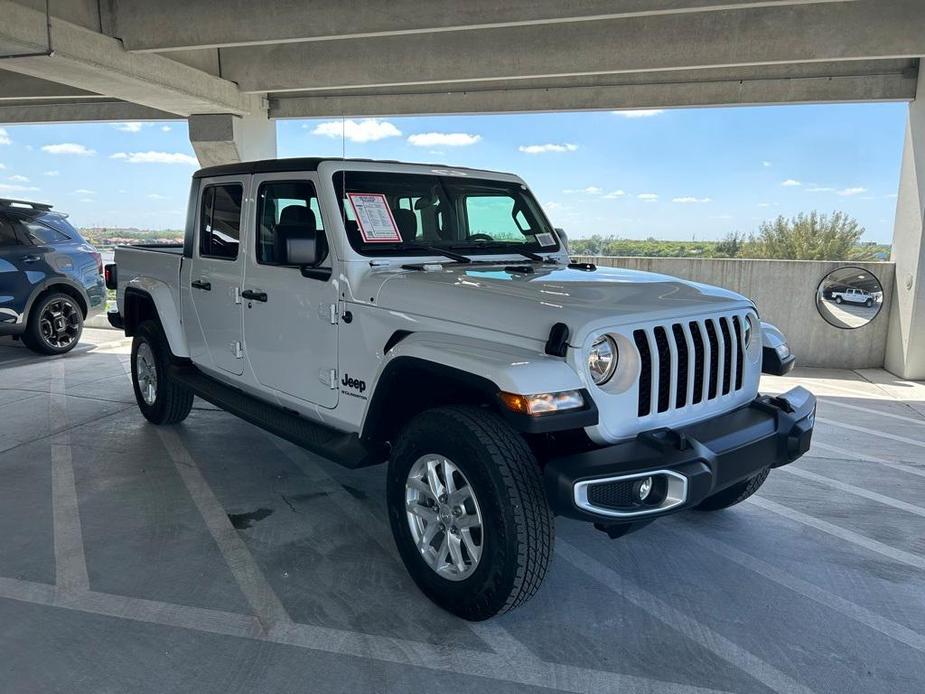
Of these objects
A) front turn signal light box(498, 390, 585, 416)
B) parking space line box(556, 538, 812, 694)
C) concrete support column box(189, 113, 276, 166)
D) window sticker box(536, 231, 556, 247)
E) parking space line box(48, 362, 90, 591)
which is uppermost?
concrete support column box(189, 113, 276, 166)

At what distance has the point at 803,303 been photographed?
9.71 meters

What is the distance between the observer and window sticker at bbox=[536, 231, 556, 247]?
4382mm

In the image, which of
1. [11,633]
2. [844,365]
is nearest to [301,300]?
[11,633]

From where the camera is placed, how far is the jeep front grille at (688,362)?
9.27 feet

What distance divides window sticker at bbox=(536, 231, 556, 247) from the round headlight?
5.65 ft

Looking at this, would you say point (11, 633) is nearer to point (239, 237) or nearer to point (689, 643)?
point (239, 237)

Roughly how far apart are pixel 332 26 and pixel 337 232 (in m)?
5.67

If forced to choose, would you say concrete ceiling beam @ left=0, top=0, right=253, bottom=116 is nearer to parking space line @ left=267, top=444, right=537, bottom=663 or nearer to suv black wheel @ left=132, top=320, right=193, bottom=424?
suv black wheel @ left=132, top=320, right=193, bottom=424

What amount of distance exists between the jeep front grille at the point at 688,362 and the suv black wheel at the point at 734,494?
814 millimetres

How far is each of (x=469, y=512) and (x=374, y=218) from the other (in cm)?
169

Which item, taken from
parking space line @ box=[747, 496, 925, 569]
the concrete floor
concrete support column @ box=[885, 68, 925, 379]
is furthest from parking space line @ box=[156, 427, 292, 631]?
concrete support column @ box=[885, 68, 925, 379]

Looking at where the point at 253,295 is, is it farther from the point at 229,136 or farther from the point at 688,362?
the point at 229,136

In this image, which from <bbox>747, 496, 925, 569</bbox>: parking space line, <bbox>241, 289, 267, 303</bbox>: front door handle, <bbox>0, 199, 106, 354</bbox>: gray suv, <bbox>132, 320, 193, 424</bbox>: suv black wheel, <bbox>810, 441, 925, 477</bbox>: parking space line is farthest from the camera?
<bbox>0, 199, 106, 354</bbox>: gray suv

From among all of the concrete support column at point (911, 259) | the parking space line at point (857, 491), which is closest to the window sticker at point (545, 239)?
the parking space line at point (857, 491)
